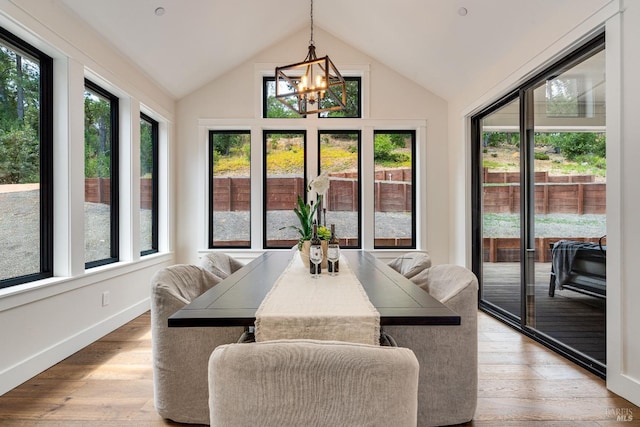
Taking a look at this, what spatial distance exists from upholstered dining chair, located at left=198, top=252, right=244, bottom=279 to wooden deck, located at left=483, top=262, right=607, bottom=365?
261 cm

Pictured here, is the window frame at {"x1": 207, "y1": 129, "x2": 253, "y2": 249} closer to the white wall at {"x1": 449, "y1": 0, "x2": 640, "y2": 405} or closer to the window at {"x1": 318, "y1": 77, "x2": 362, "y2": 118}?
the window at {"x1": 318, "y1": 77, "x2": 362, "y2": 118}

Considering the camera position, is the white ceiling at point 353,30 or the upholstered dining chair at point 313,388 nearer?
the upholstered dining chair at point 313,388

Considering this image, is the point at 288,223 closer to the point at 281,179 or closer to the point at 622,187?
the point at 281,179

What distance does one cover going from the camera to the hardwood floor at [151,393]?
79.3 inches

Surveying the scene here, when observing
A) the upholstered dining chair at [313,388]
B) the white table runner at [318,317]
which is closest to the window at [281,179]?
the white table runner at [318,317]

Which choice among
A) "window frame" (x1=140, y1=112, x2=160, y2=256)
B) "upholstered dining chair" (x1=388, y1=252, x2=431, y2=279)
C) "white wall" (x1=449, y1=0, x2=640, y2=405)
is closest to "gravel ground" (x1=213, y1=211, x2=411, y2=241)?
"window frame" (x1=140, y1=112, x2=160, y2=256)

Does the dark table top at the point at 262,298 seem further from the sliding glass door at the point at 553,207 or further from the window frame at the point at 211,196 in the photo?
the window frame at the point at 211,196

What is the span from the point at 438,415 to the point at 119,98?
3.97 metres

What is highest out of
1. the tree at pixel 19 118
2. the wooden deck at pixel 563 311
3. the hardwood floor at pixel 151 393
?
the tree at pixel 19 118

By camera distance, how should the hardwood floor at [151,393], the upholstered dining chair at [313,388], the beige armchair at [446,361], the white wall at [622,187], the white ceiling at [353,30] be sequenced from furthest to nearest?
the white ceiling at [353,30]
the white wall at [622,187]
the hardwood floor at [151,393]
the beige armchair at [446,361]
the upholstered dining chair at [313,388]

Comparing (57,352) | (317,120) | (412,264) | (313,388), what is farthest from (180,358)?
(317,120)

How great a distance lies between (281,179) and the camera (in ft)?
17.1

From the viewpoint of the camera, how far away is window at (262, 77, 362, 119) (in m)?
5.13

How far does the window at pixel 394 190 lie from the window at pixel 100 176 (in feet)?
10.4
